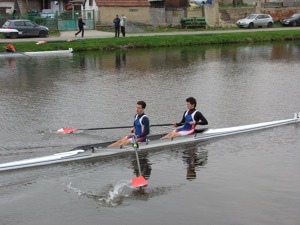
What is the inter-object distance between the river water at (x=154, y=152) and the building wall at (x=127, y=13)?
71.2 ft

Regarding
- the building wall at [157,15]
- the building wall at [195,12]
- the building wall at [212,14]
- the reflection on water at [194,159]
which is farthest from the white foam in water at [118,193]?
the building wall at [195,12]

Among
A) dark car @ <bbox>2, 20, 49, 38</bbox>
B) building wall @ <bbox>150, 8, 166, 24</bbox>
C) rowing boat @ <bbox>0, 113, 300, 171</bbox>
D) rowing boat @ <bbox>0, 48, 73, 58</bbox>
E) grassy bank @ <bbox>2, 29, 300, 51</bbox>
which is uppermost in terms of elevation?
building wall @ <bbox>150, 8, 166, 24</bbox>

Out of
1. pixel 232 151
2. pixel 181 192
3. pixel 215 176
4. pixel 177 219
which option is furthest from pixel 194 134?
pixel 177 219

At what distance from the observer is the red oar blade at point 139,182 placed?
1410cm

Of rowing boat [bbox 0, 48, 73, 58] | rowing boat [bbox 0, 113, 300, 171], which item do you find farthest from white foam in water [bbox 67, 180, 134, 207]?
rowing boat [bbox 0, 48, 73, 58]

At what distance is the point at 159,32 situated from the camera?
53562mm

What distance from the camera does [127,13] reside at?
55.9 m

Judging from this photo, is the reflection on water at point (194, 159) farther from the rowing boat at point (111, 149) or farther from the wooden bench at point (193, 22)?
the wooden bench at point (193, 22)

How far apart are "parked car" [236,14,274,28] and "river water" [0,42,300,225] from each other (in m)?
24.7

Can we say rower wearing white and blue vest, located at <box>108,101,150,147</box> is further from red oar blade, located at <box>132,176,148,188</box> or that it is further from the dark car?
the dark car

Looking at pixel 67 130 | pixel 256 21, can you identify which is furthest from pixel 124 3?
pixel 67 130

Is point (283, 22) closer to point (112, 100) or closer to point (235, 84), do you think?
point (235, 84)

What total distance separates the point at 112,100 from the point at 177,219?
1319cm

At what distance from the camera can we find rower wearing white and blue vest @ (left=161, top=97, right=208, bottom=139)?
700 inches
